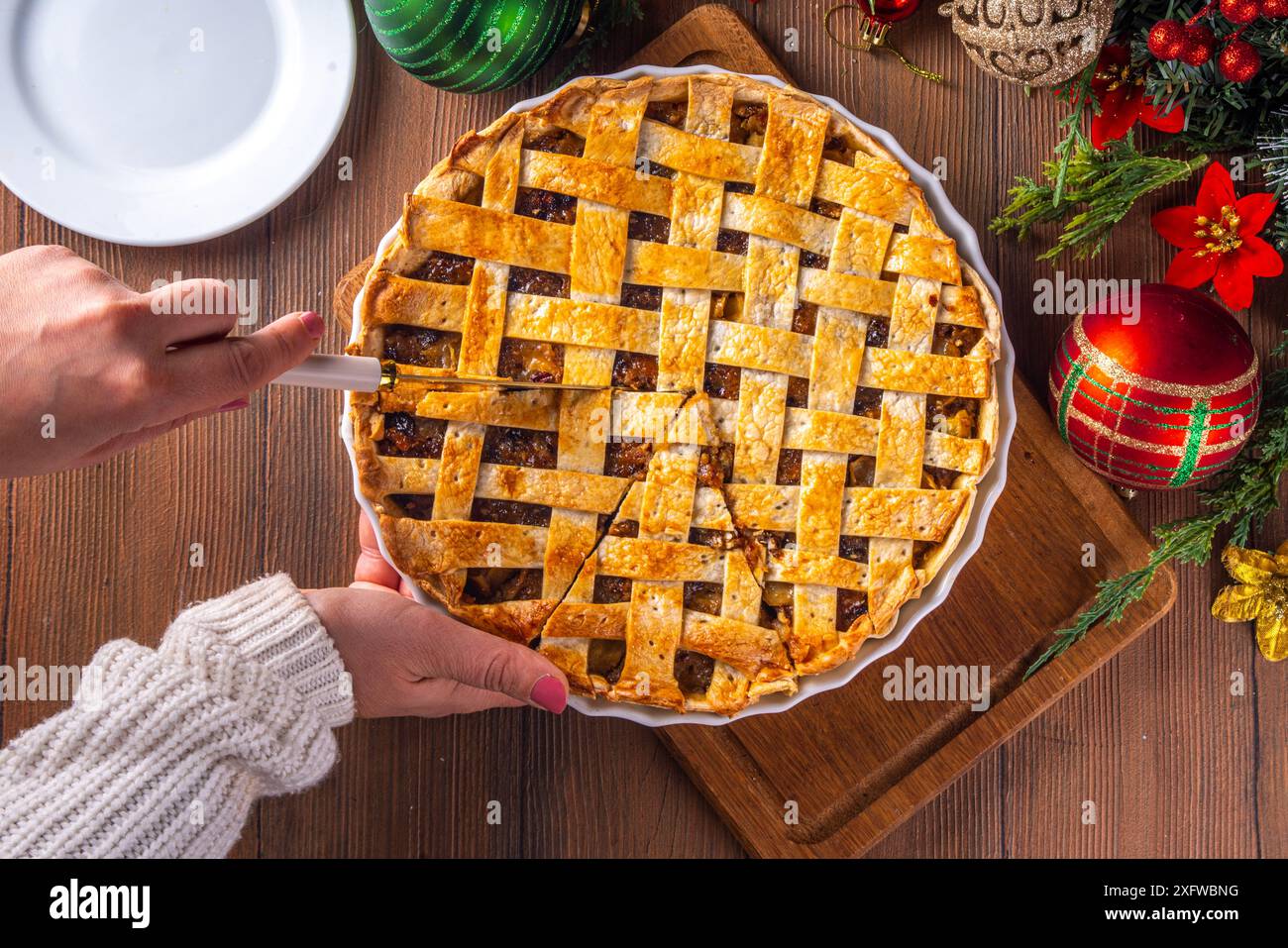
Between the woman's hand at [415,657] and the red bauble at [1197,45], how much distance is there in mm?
1095

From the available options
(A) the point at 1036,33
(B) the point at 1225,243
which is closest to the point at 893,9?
(A) the point at 1036,33

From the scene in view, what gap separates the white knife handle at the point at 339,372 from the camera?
1178 mm

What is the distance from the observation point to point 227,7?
154cm

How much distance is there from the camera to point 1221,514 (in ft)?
4.75

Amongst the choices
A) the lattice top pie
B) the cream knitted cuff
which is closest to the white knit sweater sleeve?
the cream knitted cuff

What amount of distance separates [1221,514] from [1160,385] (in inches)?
10.3

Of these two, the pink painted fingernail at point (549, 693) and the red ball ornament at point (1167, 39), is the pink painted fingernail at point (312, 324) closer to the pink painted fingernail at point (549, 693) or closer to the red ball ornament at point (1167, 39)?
the pink painted fingernail at point (549, 693)

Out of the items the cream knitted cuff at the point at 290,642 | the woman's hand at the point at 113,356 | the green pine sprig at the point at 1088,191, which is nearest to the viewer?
the woman's hand at the point at 113,356

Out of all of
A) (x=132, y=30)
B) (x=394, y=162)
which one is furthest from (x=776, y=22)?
(x=132, y=30)

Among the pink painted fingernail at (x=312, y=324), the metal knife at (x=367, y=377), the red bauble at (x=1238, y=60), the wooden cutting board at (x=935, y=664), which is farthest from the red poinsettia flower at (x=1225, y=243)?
the pink painted fingernail at (x=312, y=324)

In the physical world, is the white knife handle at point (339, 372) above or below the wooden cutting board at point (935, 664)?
above

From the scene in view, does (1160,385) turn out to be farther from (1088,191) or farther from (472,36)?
(472,36)

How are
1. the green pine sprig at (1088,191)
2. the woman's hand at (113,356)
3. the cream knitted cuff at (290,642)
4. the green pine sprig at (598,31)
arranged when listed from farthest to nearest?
the green pine sprig at (598,31) → the green pine sprig at (1088,191) → the cream knitted cuff at (290,642) → the woman's hand at (113,356)

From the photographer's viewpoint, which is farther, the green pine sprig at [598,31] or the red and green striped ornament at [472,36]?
the green pine sprig at [598,31]
